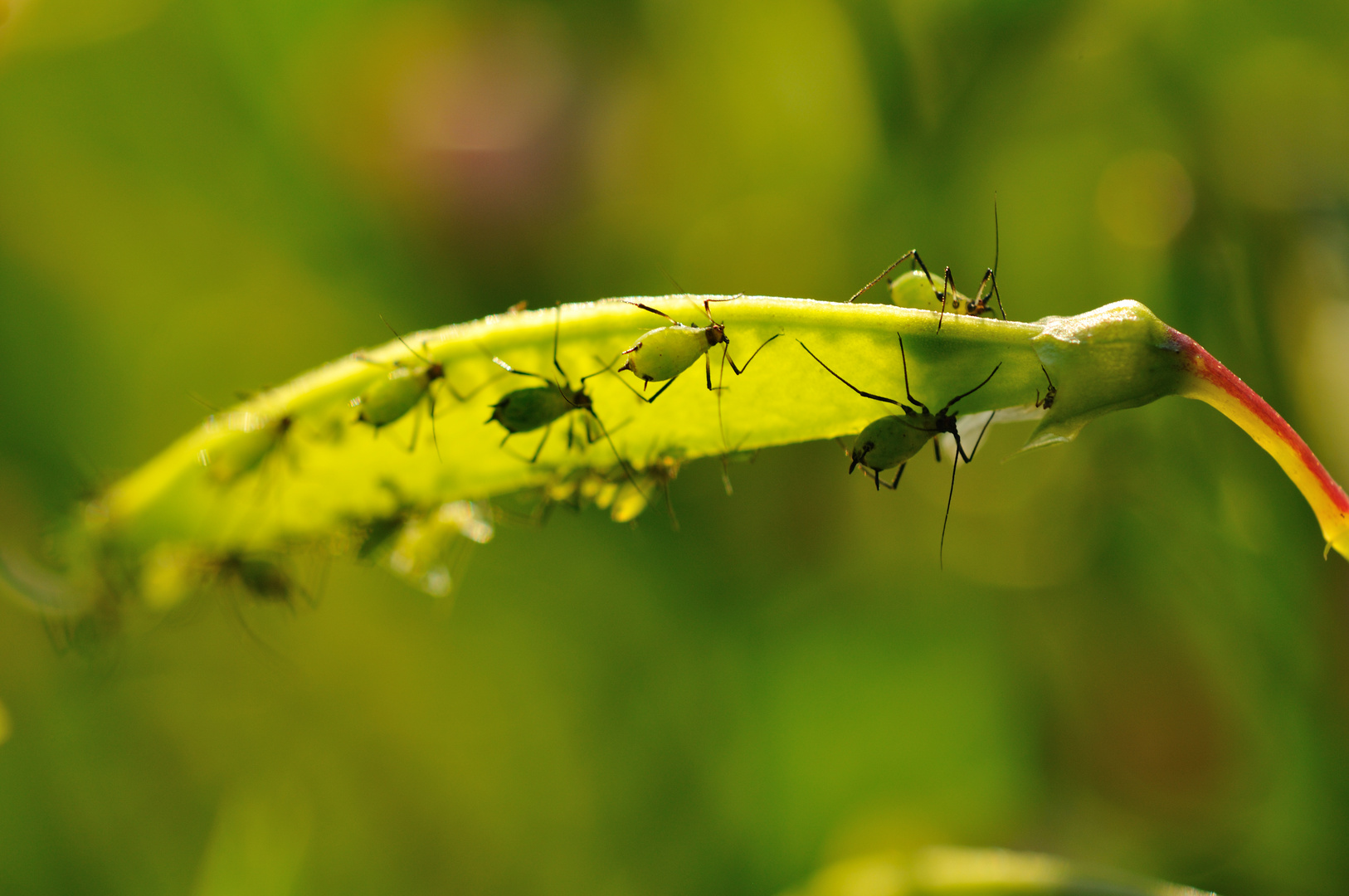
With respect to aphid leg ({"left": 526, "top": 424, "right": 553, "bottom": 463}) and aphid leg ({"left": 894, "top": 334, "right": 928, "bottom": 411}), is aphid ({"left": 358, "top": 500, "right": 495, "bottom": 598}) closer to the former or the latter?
aphid leg ({"left": 526, "top": 424, "right": 553, "bottom": 463})

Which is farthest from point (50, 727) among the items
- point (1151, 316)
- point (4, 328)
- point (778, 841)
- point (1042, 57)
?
point (1042, 57)

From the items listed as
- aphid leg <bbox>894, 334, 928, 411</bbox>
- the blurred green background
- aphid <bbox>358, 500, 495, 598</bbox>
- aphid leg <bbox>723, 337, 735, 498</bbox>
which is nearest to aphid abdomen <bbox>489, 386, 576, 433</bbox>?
aphid leg <bbox>723, 337, 735, 498</bbox>

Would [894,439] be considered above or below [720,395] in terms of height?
below

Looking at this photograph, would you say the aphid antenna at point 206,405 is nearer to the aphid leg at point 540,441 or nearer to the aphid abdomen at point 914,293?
the aphid leg at point 540,441

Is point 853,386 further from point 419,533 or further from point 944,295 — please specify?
point 419,533

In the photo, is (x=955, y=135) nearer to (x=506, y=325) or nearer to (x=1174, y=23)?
(x=1174, y=23)

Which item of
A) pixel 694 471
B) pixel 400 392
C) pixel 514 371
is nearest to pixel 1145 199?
pixel 694 471
